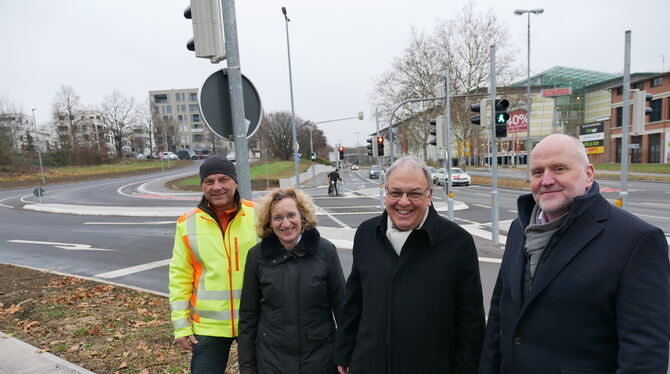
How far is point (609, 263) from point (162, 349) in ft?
13.3

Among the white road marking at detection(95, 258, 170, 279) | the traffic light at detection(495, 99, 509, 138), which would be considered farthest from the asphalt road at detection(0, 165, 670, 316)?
the traffic light at detection(495, 99, 509, 138)

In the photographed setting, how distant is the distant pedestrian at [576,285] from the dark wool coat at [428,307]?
131mm

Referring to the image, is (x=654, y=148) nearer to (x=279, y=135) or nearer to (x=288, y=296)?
(x=279, y=135)

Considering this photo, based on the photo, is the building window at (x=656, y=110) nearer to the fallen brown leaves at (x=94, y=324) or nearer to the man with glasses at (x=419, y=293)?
the man with glasses at (x=419, y=293)

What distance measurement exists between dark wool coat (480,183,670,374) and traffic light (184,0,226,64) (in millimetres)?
2808

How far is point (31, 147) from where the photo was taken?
A: 49.6 metres

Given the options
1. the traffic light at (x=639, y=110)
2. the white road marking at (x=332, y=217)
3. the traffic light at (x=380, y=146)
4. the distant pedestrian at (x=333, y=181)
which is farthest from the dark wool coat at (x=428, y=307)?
the distant pedestrian at (x=333, y=181)

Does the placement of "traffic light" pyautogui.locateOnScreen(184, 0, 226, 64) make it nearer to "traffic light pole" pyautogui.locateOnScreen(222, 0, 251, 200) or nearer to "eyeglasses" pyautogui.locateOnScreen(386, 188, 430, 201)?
"traffic light pole" pyautogui.locateOnScreen(222, 0, 251, 200)

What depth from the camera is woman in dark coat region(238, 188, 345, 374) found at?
7.31ft

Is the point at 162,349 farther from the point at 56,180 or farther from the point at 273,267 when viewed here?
the point at 56,180

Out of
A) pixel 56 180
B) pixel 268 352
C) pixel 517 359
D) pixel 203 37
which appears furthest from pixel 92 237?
pixel 56 180

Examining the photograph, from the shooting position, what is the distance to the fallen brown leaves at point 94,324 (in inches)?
146

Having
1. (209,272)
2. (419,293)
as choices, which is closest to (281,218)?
(209,272)

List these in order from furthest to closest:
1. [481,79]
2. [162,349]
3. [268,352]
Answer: [481,79] < [162,349] < [268,352]
